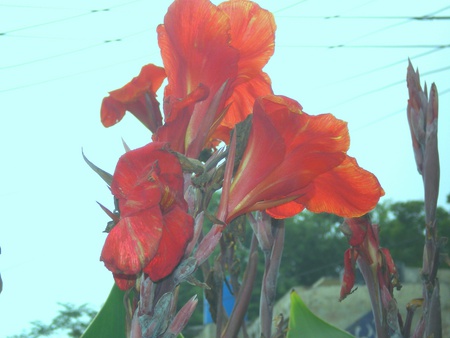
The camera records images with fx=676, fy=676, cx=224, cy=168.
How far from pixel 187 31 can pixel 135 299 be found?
250 millimetres

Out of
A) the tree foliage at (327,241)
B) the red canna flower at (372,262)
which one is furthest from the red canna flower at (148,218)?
the tree foliage at (327,241)

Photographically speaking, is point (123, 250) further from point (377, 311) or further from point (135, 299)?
point (377, 311)

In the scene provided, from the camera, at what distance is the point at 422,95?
983mm

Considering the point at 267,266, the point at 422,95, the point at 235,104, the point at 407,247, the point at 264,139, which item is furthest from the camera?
the point at 407,247

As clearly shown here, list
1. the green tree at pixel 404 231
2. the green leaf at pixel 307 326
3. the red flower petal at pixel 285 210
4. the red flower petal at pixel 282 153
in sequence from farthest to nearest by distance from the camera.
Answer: the green tree at pixel 404 231, the green leaf at pixel 307 326, the red flower petal at pixel 285 210, the red flower petal at pixel 282 153

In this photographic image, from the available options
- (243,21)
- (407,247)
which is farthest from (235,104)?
(407,247)

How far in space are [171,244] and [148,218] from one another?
0.03 meters

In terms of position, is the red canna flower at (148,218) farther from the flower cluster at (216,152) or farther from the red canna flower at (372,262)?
the red canna flower at (372,262)

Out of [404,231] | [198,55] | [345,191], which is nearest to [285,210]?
[345,191]

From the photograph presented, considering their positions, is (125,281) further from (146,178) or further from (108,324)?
(108,324)

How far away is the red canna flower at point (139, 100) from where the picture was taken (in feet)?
2.58

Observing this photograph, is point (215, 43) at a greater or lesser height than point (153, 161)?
greater

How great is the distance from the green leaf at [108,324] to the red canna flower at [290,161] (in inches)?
11.0

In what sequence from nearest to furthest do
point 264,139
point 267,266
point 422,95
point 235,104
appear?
point 264,139
point 235,104
point 267,266
point 422,95
